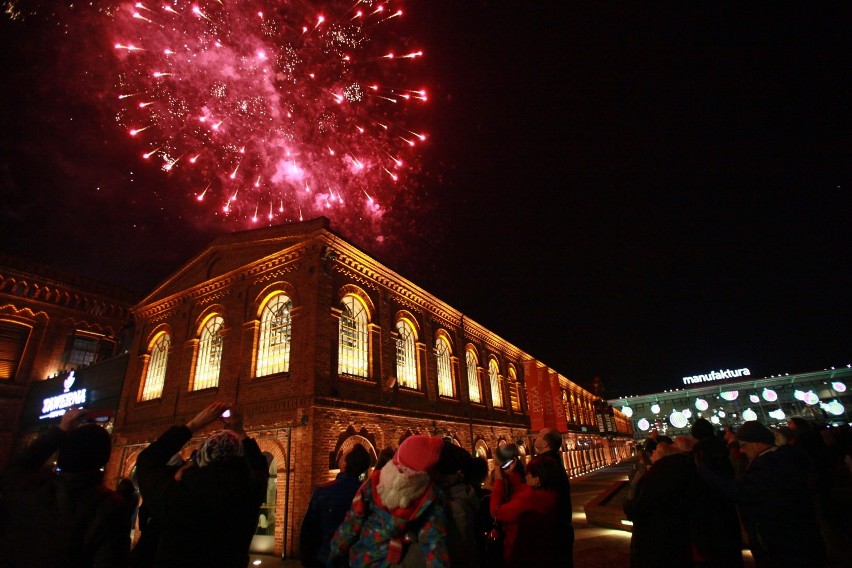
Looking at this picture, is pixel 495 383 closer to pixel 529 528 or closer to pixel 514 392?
pixel 514 392

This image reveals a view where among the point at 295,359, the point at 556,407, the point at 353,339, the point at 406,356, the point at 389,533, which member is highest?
the point at 353,339

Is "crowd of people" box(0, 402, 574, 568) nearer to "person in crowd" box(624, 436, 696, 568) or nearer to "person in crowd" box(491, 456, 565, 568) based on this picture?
"person in crowd" box(491, 456, 565, 568)

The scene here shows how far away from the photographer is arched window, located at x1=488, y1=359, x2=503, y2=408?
69.4ft

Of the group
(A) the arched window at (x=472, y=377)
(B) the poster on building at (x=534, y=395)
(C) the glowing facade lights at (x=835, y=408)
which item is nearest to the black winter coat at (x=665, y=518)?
(A) the arched window at (x=472, y=377)

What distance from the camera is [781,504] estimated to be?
3.46 meters

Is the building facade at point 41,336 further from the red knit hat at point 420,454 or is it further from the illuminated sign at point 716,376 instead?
the illuminated sign at point 716,376

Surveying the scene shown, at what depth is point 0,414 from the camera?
18969 millimetres

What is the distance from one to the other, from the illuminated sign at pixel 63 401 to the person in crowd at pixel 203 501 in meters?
19.4

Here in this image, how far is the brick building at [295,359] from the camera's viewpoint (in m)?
10.4

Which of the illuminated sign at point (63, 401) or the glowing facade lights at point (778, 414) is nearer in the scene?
the illuminated sign at point (63, 401)

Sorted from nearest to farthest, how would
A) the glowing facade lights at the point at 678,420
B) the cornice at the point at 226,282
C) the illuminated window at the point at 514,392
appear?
1. the cornice at the point at 226,282
2. the illuminated window at the point at 514,392
3. the glowing facade lights at the point at 678,420

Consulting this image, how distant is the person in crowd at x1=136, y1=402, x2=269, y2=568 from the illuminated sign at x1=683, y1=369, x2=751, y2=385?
76.1 m

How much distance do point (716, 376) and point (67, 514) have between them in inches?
3037

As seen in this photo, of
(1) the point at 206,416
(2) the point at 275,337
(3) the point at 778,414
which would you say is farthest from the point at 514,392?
(3) the point at 778,414
